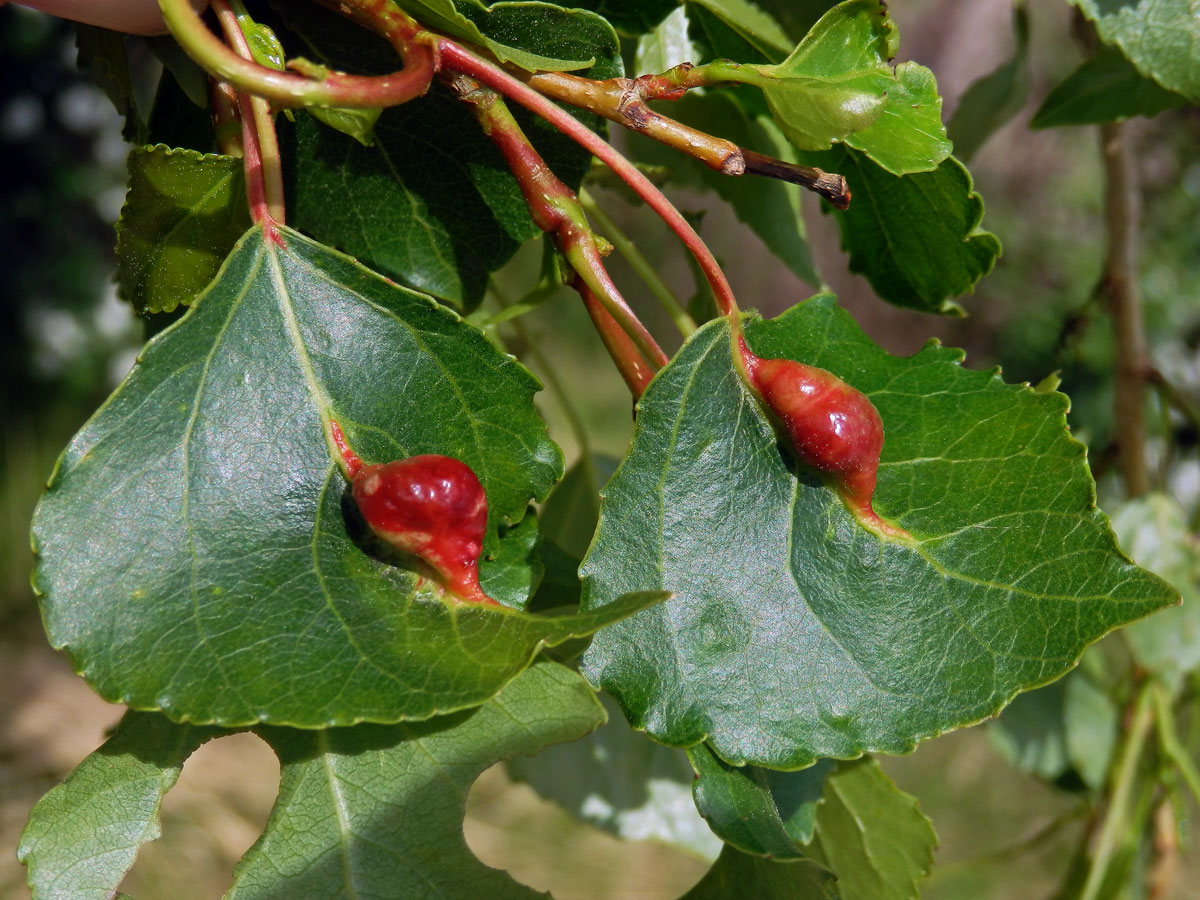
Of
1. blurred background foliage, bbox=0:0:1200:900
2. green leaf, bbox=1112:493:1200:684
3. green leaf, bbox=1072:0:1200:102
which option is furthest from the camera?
blurred background foliage, bbox=0:0:1200:900

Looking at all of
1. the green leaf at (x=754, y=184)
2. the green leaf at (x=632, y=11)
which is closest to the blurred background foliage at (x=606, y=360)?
the green leaf at (x=754, y=184)

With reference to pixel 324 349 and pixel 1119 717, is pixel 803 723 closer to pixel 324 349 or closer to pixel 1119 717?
pixel 324 349

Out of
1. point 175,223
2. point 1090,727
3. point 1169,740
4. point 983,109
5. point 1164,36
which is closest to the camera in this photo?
→ point 175,223

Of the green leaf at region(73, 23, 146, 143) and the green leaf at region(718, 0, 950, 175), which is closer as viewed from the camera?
the green leaf at region(718, 0, 950, 175)

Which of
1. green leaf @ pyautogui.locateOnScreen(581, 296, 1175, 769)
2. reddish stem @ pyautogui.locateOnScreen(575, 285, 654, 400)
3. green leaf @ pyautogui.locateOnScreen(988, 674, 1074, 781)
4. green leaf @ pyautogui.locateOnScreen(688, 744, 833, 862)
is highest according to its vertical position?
reddish stem @ pyautogui.locateOnScreen(575, 285, 654, 400)

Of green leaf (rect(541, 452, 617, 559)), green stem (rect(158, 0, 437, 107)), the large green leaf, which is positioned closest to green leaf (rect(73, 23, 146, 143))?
the large green leaf

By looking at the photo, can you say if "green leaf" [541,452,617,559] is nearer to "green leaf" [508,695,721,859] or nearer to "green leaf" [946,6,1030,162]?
"green leaf" [508,695,721,859]

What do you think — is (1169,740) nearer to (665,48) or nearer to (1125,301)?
(1125,301)

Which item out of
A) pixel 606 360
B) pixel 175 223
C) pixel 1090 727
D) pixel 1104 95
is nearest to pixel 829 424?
pixel 175 223
